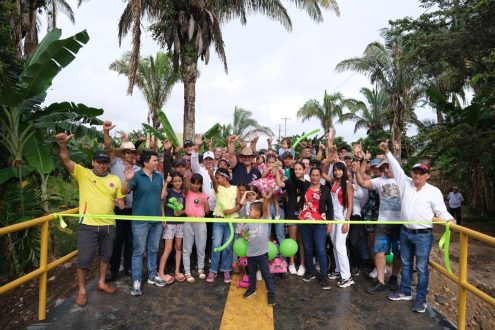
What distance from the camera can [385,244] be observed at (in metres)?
4.58

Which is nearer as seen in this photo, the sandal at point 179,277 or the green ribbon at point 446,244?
the green ribbon at point 446,244

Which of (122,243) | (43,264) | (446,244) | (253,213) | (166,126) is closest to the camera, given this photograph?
(43,264)

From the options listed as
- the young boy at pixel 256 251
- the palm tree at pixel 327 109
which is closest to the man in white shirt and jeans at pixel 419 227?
the young boy at pixel 256 251

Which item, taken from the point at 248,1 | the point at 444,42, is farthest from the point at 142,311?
the point at 248,1

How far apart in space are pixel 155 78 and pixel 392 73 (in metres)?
16.1

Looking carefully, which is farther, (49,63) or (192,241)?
(49,63)

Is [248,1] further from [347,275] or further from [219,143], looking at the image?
[347,275]

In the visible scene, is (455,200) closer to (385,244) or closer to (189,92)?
(385,244)

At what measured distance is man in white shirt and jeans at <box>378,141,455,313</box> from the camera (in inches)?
156

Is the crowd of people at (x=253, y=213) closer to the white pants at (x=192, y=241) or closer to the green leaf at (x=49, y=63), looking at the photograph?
the white pants at (x=192, y=241)

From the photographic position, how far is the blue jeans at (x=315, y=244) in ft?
15.1

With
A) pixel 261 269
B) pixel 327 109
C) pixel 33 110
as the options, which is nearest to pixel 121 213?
pixel 261 269

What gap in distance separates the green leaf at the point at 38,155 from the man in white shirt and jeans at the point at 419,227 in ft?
17.8

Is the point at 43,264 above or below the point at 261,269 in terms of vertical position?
above
